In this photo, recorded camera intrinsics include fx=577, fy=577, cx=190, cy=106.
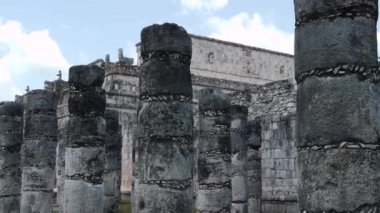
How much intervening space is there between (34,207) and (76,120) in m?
3.78

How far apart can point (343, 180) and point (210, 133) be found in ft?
22.7

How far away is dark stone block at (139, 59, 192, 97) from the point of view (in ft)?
27.8

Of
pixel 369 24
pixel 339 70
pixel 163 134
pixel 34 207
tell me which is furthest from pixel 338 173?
pixel 34 207

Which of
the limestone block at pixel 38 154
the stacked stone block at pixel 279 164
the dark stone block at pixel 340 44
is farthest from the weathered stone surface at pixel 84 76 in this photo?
the stacked stone block at pixel 279 164

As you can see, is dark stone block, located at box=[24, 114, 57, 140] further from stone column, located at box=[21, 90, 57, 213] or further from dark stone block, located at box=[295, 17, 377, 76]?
dark stone block, located at box=[295, 17, 377, 76]

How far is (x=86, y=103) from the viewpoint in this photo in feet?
35.0

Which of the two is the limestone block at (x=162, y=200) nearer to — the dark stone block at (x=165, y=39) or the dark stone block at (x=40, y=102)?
the dark stone block at (x=165, y=39)

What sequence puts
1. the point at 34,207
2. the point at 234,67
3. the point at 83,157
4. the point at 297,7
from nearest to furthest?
1. the point at 297,7
2. the point at 83,157
3. the point at 34,207
4. the point at 234,67

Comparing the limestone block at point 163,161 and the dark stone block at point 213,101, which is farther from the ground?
the dark stone block at point 213,101

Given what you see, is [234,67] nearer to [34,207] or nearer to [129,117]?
[129,117]

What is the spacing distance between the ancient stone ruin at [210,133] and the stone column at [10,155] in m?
0.03

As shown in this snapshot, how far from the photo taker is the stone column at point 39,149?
1357cm

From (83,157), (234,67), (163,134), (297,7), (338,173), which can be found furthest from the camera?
(234,67)

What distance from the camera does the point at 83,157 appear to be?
10.5 m
